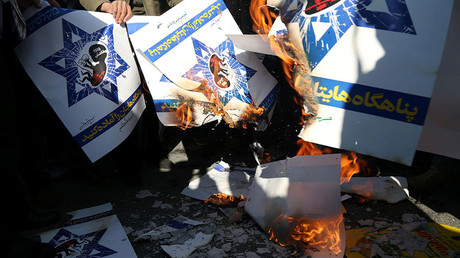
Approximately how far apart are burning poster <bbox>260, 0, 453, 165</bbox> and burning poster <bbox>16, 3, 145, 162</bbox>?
4.84 feet

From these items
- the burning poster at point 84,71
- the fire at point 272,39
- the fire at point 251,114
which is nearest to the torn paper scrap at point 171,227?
the burning poster at point 84,71

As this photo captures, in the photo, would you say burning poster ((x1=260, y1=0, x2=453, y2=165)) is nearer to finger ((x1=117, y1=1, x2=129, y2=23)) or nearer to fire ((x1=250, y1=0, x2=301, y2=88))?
fire ((x1=250, y1=0, x2=301, y2=88))

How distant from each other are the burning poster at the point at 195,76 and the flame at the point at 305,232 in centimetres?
91

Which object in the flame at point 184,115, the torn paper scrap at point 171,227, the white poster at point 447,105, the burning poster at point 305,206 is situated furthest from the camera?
the flame at point 184,115

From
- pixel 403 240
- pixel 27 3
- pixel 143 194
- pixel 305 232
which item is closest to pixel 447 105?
pixel 403 240

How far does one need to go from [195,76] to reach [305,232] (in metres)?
1.48

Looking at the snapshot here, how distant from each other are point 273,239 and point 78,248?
1.30 metres

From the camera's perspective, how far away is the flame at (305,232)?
7.39 feet

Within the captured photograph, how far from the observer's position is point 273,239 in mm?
2412

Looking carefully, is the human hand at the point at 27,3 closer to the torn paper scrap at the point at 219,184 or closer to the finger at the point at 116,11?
the finger at the point at 116,11

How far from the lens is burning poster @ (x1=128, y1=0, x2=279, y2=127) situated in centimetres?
292

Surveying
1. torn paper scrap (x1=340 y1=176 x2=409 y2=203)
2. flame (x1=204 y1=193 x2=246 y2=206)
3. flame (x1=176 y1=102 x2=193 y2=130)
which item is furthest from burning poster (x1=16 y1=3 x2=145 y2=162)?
torn paper scrap (x1=340 y1=176 x2=409 y2=203)

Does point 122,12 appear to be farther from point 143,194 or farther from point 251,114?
point 143,194

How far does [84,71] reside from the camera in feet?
9.05
